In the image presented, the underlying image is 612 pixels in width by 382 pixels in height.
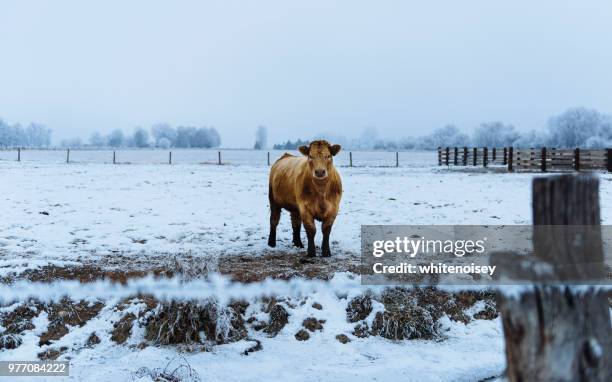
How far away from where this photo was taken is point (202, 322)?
18.4 feet

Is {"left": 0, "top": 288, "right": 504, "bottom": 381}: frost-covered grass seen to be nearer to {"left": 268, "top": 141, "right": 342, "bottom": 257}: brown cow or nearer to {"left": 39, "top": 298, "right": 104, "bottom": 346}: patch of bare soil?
Answer: {"left": 39, "top": 298, "right": 104, "bottom": 346}: patch of bare soil

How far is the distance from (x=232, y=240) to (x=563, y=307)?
744 centimetres

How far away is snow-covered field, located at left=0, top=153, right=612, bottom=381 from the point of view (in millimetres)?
5074

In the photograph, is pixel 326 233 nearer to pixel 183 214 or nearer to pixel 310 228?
pixel 310 228

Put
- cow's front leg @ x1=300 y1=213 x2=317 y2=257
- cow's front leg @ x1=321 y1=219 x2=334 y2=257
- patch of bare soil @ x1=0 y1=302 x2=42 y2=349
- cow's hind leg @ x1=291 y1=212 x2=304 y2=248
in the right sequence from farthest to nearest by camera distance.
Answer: cow's hind leg @ x1=291 y1=212 x2=304 y2=248, cow's front leg @ x1=321 y1=219 x2=334 y2=257, cow's front leg @ x1=300 y1=213 x2=317 y2=257, patch of bare soil @ x1=0 y1=302 x2=42 y2=349

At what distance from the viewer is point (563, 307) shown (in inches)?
79.7

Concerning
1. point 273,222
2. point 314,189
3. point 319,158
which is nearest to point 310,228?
point 314,189

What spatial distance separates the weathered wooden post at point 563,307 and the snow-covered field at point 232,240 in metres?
3.02

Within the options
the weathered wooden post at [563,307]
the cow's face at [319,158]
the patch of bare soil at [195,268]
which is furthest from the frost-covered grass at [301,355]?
the weathered wooden post at [563,307]

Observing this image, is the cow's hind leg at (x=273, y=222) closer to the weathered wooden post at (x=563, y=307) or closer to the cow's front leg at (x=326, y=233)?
the cow's front leg at (x=326, y=233)

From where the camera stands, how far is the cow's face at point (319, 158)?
7.20m

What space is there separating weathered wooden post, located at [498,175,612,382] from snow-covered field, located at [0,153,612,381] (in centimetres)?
302

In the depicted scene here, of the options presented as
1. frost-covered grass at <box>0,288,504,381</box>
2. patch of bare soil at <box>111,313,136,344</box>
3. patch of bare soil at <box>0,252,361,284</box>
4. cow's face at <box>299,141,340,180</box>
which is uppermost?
cow's face at <box>299,141,340,180</box>

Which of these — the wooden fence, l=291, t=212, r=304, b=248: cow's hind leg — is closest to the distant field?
the wooden fence
